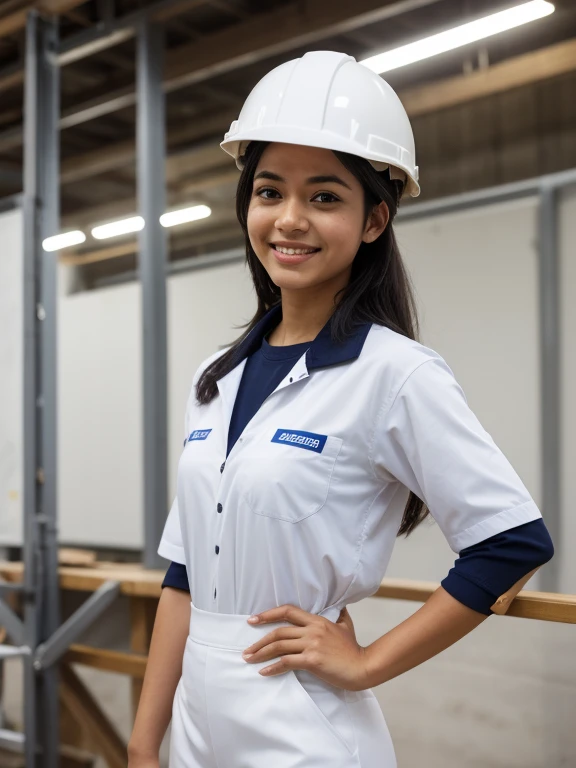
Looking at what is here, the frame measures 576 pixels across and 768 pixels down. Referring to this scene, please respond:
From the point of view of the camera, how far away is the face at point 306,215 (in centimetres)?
114

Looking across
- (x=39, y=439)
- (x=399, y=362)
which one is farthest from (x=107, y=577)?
(x=399, y=362)

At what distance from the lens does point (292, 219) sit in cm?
113

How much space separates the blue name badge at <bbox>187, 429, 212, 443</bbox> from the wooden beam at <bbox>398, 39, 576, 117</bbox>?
3.82 ft

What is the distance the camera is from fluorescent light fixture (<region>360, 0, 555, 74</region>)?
1.89m

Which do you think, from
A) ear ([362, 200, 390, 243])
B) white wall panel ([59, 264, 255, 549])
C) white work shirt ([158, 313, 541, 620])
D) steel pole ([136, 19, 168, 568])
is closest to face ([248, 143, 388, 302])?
ear ([362, 200, 390, 243])

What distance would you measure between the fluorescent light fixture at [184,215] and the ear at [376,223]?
1.34 metres

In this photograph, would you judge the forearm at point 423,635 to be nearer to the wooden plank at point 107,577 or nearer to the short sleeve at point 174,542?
the short sleeve at point 174,542

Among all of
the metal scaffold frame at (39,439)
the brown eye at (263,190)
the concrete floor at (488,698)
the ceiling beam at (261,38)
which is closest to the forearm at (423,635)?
the brown eye at (263,190)

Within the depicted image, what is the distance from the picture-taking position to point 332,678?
1.09 m

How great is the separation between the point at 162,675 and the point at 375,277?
0.71 m

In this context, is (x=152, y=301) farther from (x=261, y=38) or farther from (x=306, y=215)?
(x=306, y=215)

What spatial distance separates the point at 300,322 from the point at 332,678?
52 cm

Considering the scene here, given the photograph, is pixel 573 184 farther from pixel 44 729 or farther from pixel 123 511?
pixel 44 729

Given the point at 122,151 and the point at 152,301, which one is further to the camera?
the point at 122,151
